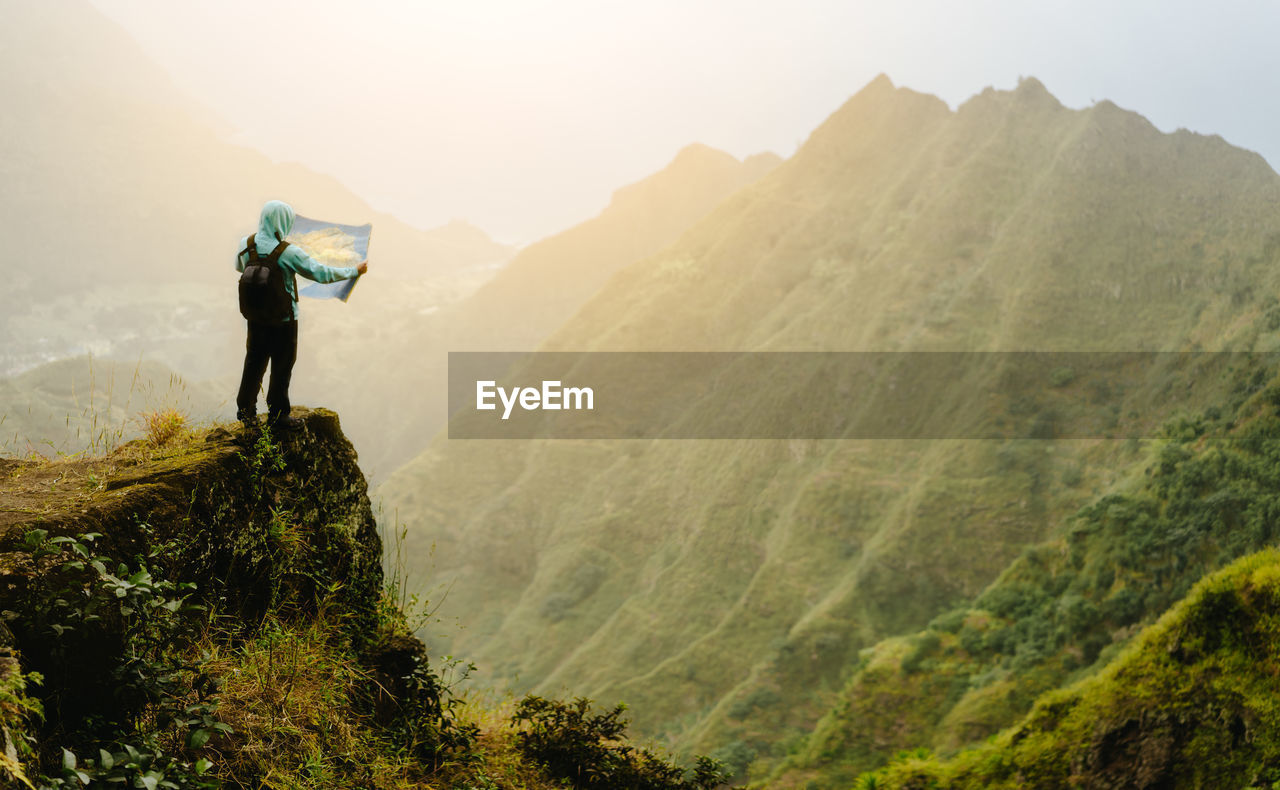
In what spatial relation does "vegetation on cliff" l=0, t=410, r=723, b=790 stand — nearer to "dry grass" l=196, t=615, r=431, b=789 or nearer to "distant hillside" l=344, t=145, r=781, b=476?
"dry grass" l=196, t=615, r=431, b=789

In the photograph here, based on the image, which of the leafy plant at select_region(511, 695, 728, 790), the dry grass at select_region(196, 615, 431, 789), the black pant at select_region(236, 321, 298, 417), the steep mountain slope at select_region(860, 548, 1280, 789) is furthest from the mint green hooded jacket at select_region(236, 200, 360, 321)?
the steep mountain slope at select_region(860, 548, 1280, 789)

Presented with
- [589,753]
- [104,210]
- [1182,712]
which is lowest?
[1182,712]

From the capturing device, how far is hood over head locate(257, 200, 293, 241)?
15.8 ft

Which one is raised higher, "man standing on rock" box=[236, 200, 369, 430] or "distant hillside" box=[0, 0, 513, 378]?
"distant hillside" box=[0, 0, 513, 378]

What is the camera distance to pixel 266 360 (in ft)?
16.4

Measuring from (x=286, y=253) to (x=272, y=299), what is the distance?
1.00 ft

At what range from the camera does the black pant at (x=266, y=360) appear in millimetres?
4883

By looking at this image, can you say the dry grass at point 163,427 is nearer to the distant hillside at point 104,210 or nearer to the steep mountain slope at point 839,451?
the steep mountain slope at point 839,451

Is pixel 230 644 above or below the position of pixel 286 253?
below

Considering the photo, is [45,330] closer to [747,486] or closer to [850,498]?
[747,486]

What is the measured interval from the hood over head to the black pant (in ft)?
1.82

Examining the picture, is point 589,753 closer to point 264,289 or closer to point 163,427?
point 163,427

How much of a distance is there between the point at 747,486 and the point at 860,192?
135 ft

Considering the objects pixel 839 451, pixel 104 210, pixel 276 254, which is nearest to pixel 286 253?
pixel 276 254
